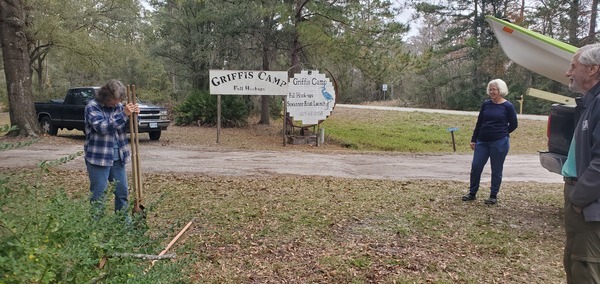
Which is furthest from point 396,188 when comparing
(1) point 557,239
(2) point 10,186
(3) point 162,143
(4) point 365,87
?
(4) point 365,87

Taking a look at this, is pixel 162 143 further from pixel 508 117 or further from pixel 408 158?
pixel 508 117

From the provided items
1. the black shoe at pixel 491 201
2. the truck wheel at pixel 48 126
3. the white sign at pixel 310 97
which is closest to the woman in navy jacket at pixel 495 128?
the black shoe at pixel 491 201

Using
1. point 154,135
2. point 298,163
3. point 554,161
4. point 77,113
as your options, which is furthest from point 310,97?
point 554,161

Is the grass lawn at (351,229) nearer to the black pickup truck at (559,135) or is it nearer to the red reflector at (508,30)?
the black pickup truck at (559,135)

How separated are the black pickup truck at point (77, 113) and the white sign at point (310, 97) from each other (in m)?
4.05

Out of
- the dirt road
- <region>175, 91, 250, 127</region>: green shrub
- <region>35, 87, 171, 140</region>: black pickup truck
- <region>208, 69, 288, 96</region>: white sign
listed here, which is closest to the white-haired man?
the dirt road

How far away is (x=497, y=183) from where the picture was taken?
236 inches

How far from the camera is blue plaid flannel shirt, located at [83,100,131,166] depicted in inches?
161

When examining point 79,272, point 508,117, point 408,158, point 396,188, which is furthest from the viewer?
point 408,158

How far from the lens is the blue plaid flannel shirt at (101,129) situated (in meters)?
4.08

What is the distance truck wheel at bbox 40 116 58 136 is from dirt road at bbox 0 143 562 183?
3.20 metres

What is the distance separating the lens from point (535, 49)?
17.3ft

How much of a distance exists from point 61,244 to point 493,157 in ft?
17.1

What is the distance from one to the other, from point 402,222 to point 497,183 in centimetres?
173
